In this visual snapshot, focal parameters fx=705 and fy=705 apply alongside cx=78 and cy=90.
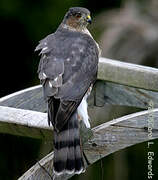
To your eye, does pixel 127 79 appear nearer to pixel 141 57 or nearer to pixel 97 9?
pixel 141 57

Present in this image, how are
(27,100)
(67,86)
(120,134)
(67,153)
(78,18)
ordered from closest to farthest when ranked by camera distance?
(120,134) < (67,153) < (67,86) < (27,100) < (78,18)

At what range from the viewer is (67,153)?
12.7 ft

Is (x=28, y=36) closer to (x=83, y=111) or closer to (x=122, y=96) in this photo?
(x=122, y=96)

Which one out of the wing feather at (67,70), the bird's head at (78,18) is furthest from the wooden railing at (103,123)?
the bird's head at (78,18)

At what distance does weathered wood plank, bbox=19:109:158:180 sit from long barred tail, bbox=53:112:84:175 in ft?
0.36

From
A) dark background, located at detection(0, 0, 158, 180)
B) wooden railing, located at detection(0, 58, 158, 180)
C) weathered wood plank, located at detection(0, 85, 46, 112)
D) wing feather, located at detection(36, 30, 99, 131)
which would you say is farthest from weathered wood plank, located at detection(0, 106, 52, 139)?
dark background, located at detection(0, 0, 158, 180)

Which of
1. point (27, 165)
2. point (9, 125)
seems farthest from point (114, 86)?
point (27, 165)

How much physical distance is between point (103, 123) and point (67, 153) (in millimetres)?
256

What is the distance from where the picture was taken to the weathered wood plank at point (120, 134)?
3588mm

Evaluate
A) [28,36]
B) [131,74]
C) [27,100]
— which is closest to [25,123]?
[27,100]

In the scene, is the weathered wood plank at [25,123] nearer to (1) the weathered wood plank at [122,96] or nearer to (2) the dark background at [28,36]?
(1) the weathered wood plank at [122,96]

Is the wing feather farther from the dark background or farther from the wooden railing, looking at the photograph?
the dark background

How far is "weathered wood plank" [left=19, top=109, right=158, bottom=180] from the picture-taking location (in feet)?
11.8

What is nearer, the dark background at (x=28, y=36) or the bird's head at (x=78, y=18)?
the bird's head at (x=78, y=18)
